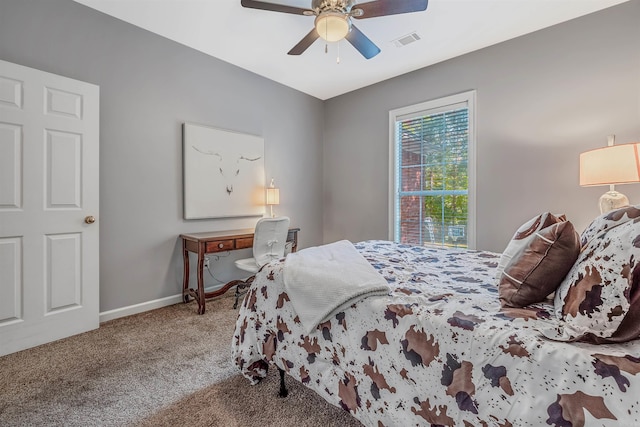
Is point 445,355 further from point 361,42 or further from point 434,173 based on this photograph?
point 434,173

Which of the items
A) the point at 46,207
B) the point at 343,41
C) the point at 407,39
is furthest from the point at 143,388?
the point at 407,39

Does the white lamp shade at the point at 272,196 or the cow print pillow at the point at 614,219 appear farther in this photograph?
the white lamp shade at the point at 272,196

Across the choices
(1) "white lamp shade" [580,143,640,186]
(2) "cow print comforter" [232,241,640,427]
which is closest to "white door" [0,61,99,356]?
(2) "cow print comforter" [232,241,640,427]

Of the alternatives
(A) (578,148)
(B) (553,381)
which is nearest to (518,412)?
(B) (553,381)

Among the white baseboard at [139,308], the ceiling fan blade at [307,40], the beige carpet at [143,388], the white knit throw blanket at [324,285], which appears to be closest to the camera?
the white knit throw blanket at [324,285]

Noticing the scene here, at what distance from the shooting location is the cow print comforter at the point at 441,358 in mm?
782

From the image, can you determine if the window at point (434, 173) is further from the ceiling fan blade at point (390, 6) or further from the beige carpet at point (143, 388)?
the beige carpet at point (143, 388)

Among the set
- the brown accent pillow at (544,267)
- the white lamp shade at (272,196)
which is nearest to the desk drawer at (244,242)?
the white lamp shade at (272,196)

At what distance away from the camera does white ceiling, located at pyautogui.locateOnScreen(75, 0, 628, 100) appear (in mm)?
2420

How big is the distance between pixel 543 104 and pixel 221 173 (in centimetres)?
340

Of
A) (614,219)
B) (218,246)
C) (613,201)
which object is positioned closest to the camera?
(614,219)

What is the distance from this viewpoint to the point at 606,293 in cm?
87

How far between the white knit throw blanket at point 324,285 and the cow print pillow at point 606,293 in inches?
24.7

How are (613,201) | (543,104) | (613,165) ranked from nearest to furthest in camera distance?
(613,165)
(613,201)
(543,104)
